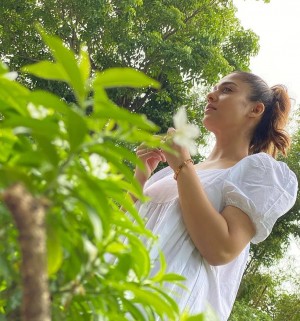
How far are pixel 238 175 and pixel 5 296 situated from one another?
785 mm

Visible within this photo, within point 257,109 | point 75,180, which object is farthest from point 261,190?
point 75,180

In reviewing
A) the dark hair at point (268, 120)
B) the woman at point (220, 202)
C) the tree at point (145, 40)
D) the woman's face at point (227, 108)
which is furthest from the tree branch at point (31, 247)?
the tree at point (145, 40)

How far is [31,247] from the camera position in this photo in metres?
0.17

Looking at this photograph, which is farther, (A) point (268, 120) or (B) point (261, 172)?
(A) point (268, 120)

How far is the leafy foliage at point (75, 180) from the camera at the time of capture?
261 millimetres

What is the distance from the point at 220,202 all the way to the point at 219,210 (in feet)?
0.05

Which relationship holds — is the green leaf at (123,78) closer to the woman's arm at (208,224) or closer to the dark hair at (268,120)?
the woman's arm at (208,224)

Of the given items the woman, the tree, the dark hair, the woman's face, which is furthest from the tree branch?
the tree

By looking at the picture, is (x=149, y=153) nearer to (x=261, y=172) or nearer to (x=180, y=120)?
(x=261, y=172)

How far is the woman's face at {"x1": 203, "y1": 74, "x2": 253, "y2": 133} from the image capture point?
119 cm

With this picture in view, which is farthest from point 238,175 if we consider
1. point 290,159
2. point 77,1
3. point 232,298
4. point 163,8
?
point 290,159

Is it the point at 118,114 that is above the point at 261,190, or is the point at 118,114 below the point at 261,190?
above

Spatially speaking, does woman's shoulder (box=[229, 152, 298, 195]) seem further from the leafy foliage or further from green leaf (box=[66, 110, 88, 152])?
green leaf (box=[66, 110, 88, 152])

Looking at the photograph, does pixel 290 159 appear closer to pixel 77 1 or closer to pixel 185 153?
pixel 77 1
